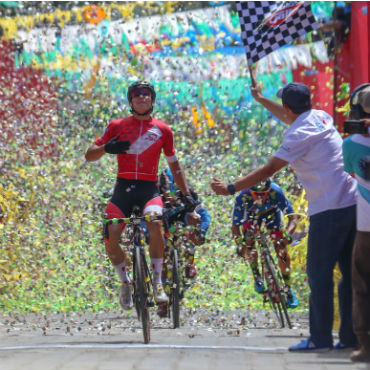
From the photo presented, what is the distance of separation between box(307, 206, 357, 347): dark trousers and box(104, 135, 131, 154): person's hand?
2.04 metres

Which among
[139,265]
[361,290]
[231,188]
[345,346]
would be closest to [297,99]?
[231,188]

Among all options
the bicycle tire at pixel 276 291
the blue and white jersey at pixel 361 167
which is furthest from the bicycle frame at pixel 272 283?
the blue and white jersey at pixel 361 167

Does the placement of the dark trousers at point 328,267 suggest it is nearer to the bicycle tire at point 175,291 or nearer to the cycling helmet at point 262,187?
the bicycle tire at point 175,291

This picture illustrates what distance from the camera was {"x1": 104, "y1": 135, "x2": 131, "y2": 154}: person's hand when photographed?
8416 mm

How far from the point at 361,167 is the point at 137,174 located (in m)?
2.79

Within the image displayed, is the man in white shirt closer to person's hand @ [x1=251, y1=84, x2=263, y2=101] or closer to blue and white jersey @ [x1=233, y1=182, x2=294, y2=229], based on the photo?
person's hand @ [x1=251, y1=84, x2=263, y2=101]

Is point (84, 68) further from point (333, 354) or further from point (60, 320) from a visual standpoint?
point (333, 354)

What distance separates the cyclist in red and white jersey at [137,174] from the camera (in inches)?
344

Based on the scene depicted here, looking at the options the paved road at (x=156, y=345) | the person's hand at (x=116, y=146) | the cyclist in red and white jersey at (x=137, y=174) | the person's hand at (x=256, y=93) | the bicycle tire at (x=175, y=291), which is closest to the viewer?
the paved road at (x=156, y=345)

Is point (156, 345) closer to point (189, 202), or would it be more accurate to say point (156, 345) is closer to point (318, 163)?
point (189, 202)

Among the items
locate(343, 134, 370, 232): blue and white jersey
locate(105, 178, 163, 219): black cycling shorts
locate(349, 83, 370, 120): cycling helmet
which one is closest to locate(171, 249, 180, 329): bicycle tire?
locate(105, 178, 163, 219): black cycling shorts

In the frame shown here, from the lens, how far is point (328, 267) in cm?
721

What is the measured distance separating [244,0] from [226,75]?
933 cm

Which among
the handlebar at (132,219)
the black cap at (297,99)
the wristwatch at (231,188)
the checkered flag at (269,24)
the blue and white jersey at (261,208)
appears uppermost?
the checkered flag at (269,24)
